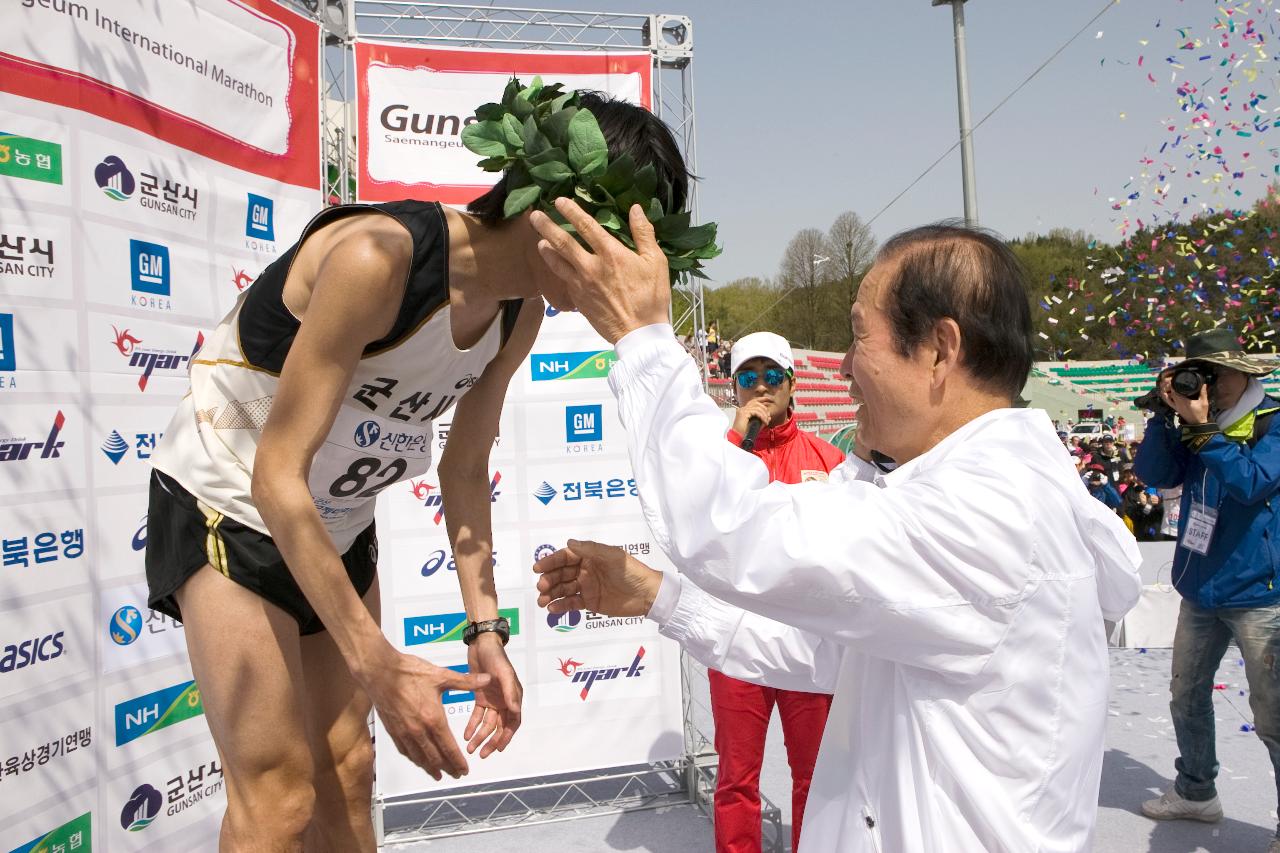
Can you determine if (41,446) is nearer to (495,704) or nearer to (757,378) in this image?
(495,704)

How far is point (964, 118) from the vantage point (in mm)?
9367

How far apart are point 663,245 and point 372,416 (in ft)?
2.02

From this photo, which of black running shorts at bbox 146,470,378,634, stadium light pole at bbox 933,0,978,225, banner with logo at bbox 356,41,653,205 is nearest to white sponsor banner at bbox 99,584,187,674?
black running shorts at bbox 146,470,378,634

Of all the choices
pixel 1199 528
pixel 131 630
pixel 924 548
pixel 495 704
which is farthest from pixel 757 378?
pixel 924 548

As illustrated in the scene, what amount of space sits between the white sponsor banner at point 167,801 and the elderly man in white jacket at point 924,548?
2.31 m

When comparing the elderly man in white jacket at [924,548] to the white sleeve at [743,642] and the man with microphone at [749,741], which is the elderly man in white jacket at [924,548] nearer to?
the white sleeve at [743,642]

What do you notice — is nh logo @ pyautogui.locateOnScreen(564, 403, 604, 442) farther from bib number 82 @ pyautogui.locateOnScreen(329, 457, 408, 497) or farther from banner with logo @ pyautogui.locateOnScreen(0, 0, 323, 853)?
bib number 82 @ pyautogui.locateOnScreen(329, 457, 408, 497)

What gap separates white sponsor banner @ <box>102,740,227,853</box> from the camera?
277 centimetres

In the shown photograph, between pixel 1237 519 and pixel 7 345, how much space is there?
14.2 ft

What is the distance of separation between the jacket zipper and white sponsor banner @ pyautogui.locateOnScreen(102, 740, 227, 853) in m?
2.30

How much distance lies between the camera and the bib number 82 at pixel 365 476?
5.71 feet

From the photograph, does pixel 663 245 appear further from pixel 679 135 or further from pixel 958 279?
pixel 679 135

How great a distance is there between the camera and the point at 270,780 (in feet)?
5.41

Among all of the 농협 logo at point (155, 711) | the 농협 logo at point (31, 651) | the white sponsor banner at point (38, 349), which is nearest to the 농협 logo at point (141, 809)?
the 농협 logo at point (155, 711)
